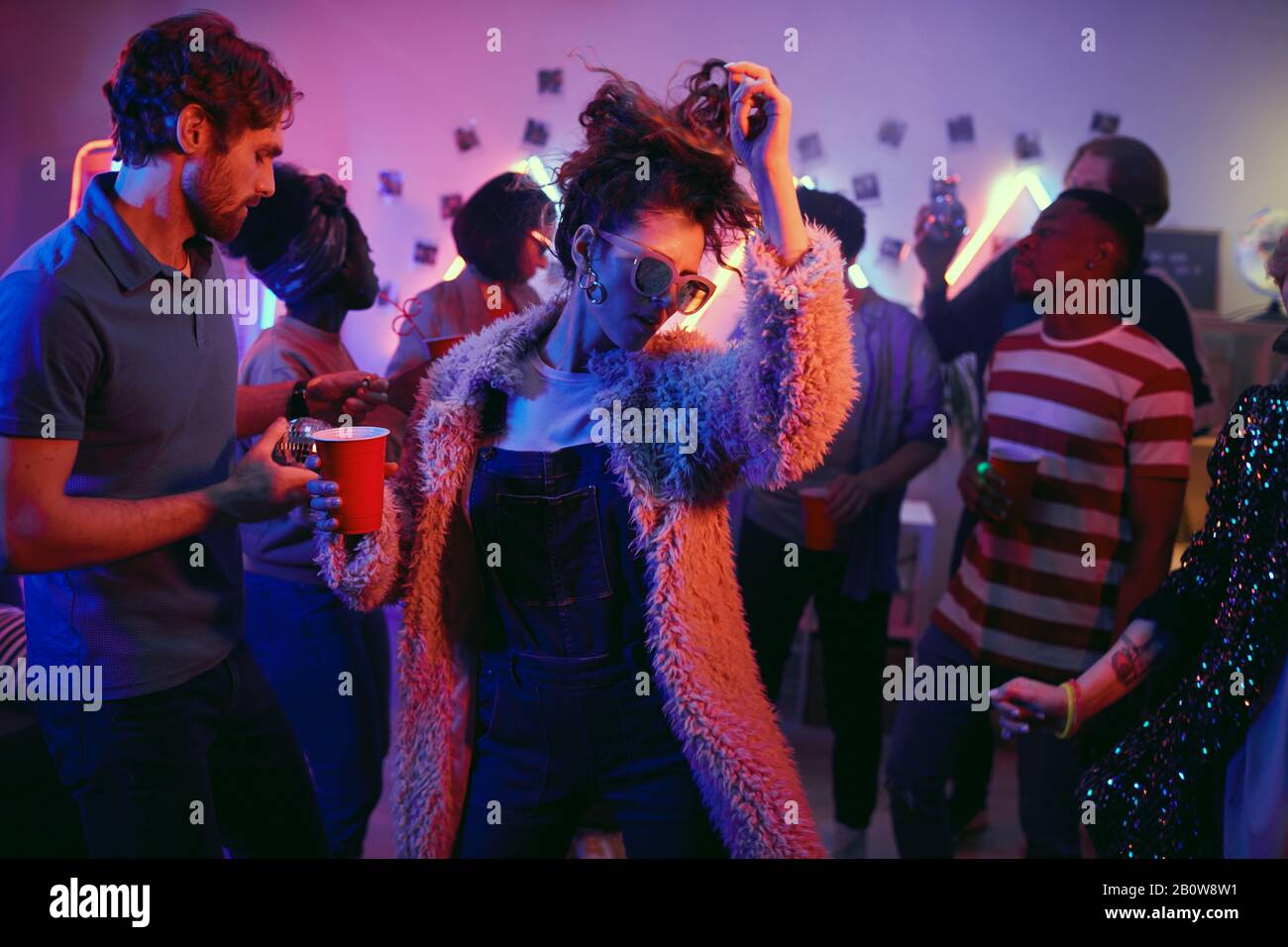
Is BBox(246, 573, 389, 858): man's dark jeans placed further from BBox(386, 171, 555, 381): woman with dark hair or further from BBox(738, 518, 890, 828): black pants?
BBox(738, 518, 890, 828): black pants

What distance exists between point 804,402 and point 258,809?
1207 mm

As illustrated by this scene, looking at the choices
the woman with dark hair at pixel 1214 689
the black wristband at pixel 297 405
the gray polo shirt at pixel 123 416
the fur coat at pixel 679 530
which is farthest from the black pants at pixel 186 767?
the woman with dark hair at pixel 1214 689

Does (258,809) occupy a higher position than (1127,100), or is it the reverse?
(1127,100)

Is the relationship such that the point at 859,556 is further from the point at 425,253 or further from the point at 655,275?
the point at 425,253

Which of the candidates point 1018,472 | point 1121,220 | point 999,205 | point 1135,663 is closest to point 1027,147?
point 999,205

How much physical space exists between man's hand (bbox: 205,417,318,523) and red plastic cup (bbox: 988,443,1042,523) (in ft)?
5.07

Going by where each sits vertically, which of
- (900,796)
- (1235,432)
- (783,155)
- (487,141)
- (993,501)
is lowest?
(900,796)

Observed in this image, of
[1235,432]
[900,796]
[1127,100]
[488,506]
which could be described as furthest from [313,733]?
[1127,100]

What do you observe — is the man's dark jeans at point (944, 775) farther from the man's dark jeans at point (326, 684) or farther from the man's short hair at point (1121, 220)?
the man's dark jeans at point (326, 684)

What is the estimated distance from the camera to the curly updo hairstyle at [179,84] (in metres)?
1.52

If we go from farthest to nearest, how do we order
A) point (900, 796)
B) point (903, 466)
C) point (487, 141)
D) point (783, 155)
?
1. point (487, 141)
2. point (903, 466)
3. point (900, 796)
4. point (783, 155)

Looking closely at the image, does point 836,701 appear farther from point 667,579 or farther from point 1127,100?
point 1127,100

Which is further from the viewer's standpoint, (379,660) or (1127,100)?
(1127,100)

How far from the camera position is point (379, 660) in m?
2.53
